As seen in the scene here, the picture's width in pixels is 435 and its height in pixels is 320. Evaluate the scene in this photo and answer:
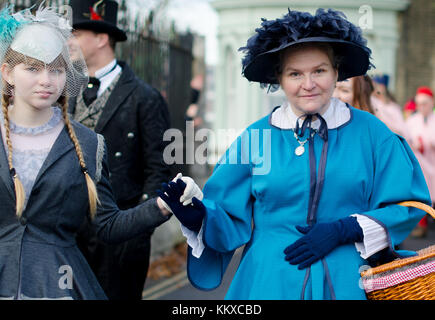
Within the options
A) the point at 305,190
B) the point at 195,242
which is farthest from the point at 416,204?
the point at 195,242

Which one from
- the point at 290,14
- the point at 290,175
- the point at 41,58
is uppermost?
the point at 290,14

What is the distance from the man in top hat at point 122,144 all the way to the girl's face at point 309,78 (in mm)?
1642

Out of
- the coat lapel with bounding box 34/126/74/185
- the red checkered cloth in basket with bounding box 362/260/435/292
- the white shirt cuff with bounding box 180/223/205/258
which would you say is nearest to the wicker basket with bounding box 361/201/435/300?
the red checkered cloth in basket with bounding box 362/260/435/292

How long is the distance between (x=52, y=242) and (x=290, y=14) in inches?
55.5

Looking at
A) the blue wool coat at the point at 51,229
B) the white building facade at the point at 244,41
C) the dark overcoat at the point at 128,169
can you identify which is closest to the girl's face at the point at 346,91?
the dark overcoat at the point at 128,169

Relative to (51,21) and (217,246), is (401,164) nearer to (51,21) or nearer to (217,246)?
(217,246)

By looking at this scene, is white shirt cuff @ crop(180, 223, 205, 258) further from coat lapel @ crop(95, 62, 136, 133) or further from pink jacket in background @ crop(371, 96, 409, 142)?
pink jacket in background @ crop(371, 96, 409, 142)

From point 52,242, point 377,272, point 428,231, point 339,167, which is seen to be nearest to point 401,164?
point 339,167

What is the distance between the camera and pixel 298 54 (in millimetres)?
3490

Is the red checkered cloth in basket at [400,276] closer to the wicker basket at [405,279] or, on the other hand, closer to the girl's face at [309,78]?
the wicker basket at [405,279]

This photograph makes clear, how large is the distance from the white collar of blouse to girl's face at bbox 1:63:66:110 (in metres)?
0.99

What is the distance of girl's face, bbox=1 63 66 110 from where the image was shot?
3.26 metres

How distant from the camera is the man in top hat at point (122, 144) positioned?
4.91 metres

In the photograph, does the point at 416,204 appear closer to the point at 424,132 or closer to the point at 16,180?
the point at 16,180
